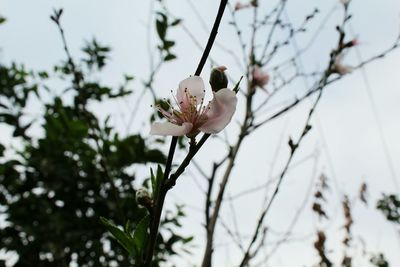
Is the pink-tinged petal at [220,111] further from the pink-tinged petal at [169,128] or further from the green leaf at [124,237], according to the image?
the green leaf at [124,237]

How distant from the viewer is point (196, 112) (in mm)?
842

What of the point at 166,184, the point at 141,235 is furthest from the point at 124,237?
the point at 166,184

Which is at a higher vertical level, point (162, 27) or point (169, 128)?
point (162, 27)

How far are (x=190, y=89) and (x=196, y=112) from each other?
49mm

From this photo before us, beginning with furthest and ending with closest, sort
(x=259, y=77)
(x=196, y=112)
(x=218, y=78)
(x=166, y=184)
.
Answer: (x=259, y=77), (x=196, y=112), (x=218, y=78), (x=166, y=184)

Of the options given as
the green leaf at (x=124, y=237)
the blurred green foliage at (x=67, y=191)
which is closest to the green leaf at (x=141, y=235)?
the green leaf at (x=124, y=237)

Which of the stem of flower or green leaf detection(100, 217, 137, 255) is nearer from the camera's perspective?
the stem of flower

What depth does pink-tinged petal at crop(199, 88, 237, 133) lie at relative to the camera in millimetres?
710

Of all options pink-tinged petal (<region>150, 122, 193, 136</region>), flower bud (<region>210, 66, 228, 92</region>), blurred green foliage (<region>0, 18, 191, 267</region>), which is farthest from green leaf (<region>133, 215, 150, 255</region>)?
blurred green foliage (<region>0, 18, 191, 267</region>)

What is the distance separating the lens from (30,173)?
6.95 ft

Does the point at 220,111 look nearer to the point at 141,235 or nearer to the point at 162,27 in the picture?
the point at 141,235

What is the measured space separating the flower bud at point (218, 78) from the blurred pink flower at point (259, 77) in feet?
3.69

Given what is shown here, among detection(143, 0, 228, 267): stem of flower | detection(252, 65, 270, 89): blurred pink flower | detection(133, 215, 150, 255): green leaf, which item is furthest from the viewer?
detection(252, 65, 270, 89): blurred pink flower

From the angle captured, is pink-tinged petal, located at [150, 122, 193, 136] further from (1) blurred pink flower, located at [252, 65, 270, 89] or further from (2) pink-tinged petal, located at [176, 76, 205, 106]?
(1) blurred pink flower, located at [252, 65, 270, 89]
